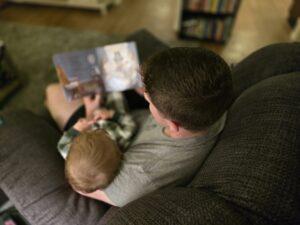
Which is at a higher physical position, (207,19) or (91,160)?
(207,19)

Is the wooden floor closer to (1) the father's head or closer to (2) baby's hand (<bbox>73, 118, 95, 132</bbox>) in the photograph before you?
(2) baby's hand (<bbox>73, 118, 95, 132</bbox>)

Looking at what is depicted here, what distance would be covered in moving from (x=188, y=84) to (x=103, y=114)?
0.65m

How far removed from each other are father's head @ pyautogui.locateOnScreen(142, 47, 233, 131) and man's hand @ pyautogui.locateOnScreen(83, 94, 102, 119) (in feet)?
A: 1.98

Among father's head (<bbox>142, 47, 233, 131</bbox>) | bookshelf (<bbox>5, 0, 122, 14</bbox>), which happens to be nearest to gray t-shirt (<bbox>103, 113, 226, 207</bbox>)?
father's head (<bbox>142, 47, 233, 131</bbox>)

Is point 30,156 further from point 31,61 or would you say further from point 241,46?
point 241,46

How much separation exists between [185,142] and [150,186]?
180 mm

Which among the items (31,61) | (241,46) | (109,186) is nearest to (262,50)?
(109,186)

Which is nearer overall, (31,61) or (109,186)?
(109,186)

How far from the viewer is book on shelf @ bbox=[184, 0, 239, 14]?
245cm

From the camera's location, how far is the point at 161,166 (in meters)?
0.80

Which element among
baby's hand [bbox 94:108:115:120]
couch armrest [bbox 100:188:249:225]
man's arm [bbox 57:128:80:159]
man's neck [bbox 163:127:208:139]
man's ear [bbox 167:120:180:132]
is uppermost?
man's ear [bbox 167:120:180:132]

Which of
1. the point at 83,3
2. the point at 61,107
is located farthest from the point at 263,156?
the point at 83,3

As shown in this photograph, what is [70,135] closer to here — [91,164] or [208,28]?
[91,164]

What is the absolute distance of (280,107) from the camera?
0.74 meters
